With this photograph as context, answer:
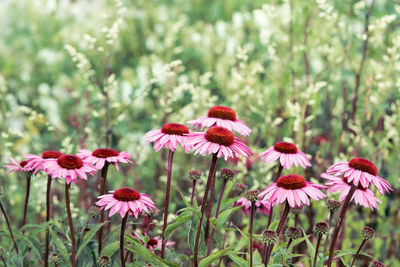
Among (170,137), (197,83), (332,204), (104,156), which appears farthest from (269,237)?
(197,83)

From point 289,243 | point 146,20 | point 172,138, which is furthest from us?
point 146,20

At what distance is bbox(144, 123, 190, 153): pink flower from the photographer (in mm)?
1125

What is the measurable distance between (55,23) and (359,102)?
2.30m

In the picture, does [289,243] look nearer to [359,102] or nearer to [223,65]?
[359,102]

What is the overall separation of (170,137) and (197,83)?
1.83 m

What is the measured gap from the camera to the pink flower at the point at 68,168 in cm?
109

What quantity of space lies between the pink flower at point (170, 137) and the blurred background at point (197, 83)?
1.81ft

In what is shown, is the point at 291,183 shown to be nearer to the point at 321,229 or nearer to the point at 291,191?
the point at 291,191

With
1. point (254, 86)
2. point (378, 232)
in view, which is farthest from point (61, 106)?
point (378, 232)

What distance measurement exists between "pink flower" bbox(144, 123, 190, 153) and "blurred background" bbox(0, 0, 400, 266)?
0.55 metres

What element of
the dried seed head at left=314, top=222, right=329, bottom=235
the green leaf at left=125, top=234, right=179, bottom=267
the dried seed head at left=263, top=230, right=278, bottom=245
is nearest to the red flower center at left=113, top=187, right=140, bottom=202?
the green leaf at left=125, top=234, right=179, bottom=267

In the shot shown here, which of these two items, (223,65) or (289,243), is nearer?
(289,243)

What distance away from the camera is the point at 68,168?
1.12 m

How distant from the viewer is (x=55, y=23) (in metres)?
3.34
